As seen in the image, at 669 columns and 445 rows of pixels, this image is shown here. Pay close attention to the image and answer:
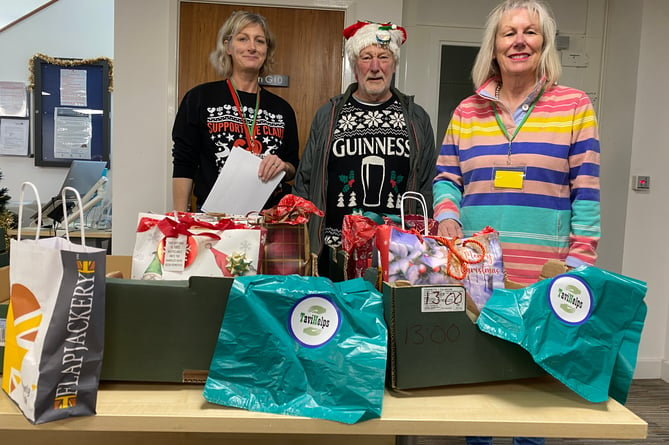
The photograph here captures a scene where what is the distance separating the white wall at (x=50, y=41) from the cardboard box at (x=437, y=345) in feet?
14.3

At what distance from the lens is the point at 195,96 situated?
6.00 ft

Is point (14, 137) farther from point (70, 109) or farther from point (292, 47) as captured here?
point (292, 47)

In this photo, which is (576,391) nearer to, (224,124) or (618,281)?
(618,281)

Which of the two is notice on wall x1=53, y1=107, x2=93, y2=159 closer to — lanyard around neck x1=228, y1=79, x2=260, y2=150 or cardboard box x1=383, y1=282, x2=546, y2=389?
lanyard around neck x1=228, y1=79, x2=260, y2=150

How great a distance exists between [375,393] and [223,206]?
3.19ft

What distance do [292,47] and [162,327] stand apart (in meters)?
2.37

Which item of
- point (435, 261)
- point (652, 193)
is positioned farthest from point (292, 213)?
point (652, 193)

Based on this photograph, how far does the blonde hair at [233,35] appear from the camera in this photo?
1784mm

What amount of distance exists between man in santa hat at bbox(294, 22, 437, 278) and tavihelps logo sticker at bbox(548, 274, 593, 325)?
3.13 ft

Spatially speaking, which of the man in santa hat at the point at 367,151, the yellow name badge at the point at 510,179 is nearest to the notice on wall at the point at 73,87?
the man in santa hat at the point at 367,151

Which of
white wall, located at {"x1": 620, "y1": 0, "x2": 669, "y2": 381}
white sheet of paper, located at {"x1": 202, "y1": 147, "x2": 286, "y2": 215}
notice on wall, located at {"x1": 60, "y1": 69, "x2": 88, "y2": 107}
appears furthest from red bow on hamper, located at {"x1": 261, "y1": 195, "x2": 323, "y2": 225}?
notice on wall, located at {"x1": 60, "y1": 69, "x2": 88, "y2": 107}

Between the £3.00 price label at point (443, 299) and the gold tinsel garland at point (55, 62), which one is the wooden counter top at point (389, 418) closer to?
the £3.00 price label at point (443, 299)

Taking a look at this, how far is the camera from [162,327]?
2.65 feet

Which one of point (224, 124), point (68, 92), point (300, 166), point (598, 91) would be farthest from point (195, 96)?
point (68, 92)
